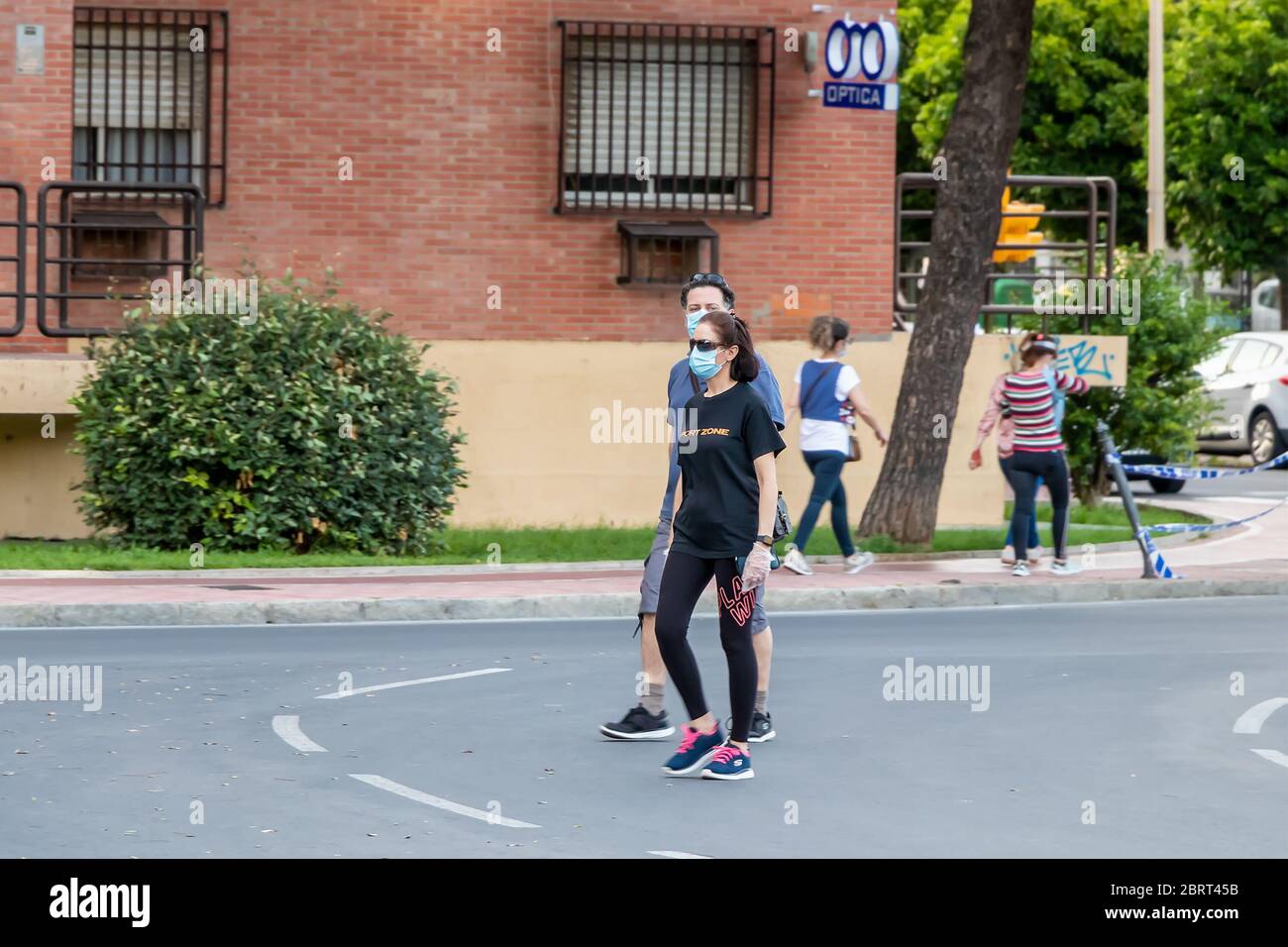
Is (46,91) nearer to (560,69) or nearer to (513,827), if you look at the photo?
(560,69)

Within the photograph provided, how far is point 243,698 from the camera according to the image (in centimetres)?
1034

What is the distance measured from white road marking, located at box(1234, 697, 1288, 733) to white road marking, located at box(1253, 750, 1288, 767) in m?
0.52

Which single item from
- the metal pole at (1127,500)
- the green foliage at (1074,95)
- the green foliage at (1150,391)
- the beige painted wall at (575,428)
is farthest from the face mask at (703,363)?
the green foliage at (1074,95)

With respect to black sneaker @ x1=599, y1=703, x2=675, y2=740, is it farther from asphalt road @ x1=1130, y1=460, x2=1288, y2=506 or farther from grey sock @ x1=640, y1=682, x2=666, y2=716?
asphalt road @ x1=1130, y1=460, x2=1288, y2=506

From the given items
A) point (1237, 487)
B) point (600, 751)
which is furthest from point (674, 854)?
point (1237, 487)

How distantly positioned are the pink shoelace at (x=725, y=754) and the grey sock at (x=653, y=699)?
963 millimetres

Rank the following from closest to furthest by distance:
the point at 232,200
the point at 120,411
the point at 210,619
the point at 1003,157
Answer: the point at 210,619 < the point at 120,411 < the point at 1003,157 < the point at 232,200

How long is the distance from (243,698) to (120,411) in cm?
609

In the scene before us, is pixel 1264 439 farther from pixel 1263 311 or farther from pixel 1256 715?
pixel 1263 311

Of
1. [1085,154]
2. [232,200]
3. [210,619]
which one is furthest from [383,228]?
[1085,154]

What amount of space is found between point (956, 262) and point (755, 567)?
9.72 m

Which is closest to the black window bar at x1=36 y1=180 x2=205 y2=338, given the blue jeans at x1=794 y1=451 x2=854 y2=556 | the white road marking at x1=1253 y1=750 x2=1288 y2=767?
the blue jeans at x1=794 y1=451 x2=854 y2=556

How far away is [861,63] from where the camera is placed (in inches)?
792
